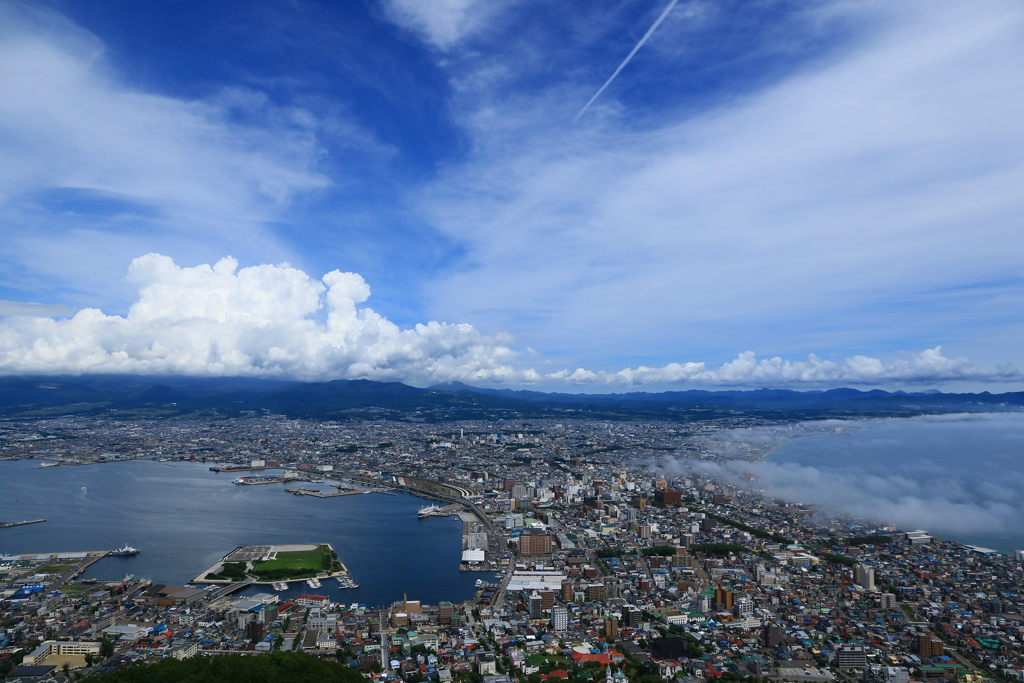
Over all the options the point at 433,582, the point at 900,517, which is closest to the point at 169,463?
the point at 433,582

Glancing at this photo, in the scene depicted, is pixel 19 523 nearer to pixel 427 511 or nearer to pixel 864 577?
pixel 427 511

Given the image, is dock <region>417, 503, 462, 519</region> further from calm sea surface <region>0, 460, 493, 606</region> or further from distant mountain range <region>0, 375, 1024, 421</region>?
distant mountain range <region>0, 375, 1024, 421</region>

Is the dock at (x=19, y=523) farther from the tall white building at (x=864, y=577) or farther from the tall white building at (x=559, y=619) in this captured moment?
the tall white building at (x=864, y=577)

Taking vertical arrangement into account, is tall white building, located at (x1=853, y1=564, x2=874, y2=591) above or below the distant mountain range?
below

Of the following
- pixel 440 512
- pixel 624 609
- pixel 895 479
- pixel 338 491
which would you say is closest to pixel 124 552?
pixel 440 512

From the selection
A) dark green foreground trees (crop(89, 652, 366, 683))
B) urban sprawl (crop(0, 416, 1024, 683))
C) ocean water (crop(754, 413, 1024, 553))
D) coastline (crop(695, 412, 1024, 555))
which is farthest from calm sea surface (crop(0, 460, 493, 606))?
ocean water (crop(754, 413, 1024, 553))

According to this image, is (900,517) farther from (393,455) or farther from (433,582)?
(393,455)

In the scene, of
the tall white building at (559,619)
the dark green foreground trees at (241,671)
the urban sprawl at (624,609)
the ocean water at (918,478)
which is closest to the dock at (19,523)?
the urban sprawl at (624,609)
